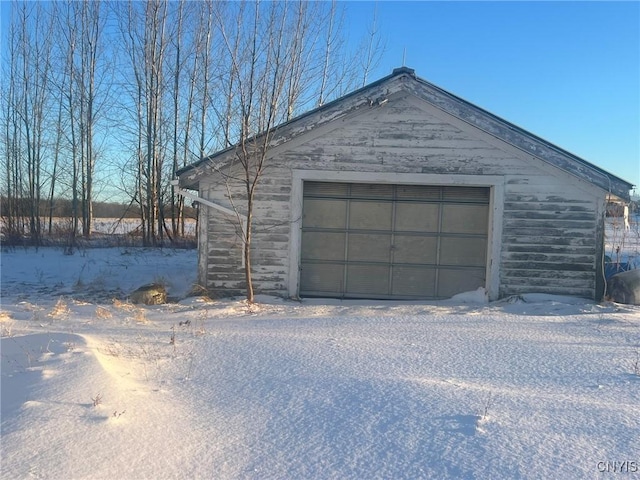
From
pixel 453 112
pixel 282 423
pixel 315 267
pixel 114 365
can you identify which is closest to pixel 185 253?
pixel 315 267

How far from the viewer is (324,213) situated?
30.8ft

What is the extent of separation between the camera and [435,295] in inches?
370

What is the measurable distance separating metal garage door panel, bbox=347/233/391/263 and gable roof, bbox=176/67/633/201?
2282 mm

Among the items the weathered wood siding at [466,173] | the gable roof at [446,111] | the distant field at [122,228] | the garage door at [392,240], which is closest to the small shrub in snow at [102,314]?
the weathered wood siding at [466,173]

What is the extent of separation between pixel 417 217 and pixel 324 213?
1.78 m

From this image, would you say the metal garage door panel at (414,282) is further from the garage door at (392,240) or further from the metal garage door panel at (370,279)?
the metal garage door panel at (370,279)

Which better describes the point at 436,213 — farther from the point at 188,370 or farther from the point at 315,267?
the point at 188,370

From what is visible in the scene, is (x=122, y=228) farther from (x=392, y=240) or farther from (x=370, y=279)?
(x=392, y=240)

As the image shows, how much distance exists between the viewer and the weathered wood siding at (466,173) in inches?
343

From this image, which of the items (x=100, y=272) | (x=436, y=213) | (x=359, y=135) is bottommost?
(x=100, y=272)

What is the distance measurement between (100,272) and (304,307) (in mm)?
6764

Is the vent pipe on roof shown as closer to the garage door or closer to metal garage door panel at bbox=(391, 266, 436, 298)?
the garage door

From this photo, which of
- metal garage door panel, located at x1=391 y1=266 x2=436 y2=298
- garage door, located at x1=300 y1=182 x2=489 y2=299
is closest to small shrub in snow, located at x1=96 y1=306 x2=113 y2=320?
garage door, located at x1=300 y1=182 x2=489 y2=299

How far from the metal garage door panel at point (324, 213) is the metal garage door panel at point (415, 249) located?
1130 millimetres
